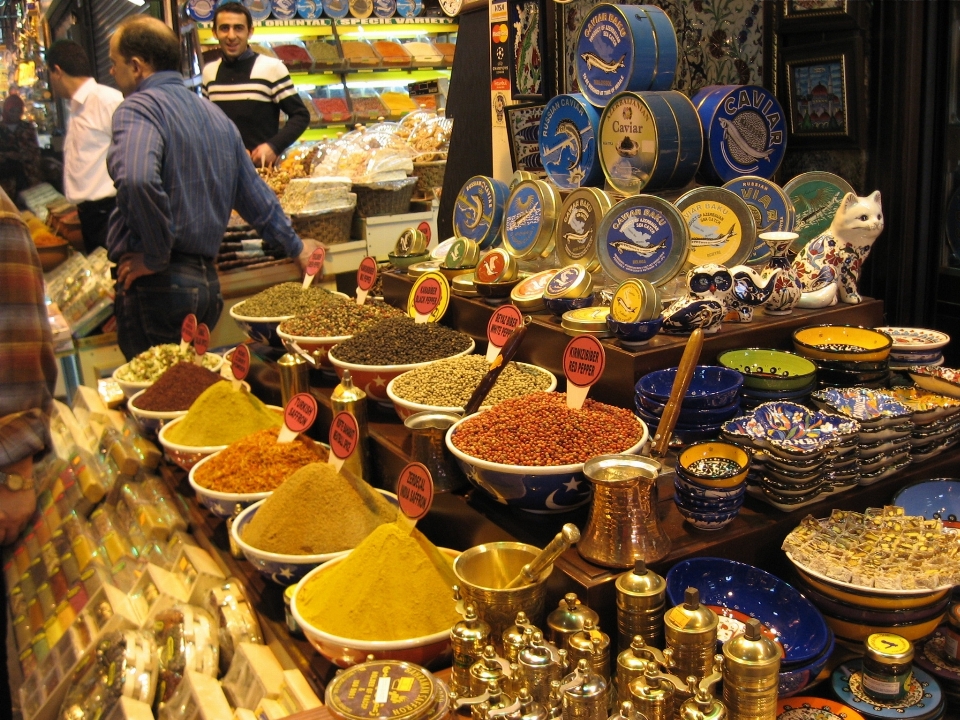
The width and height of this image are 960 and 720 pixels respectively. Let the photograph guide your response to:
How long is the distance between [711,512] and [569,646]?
0.37 metres

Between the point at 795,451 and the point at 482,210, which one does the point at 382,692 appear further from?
the point at 482,210

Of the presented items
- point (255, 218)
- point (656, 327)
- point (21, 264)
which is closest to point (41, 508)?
point (21, 264)

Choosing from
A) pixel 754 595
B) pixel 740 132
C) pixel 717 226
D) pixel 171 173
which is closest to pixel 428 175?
pixel 171 173

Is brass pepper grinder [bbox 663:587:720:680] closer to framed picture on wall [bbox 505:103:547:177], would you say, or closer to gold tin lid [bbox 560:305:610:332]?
gold tin lid [bbox 560:305:610:332]

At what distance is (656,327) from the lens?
69.8 inches

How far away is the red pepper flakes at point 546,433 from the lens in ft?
4.76

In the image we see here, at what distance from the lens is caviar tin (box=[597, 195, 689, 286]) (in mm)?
2021

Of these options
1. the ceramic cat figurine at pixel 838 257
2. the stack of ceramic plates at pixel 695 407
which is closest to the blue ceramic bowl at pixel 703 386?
the stack of ceramic plates at pixel 695 407

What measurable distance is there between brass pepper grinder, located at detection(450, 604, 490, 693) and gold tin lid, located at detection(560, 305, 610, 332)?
0.85m

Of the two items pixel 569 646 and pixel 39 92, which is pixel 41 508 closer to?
pixel 569 646

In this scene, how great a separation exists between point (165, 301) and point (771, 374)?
2583 millimetres

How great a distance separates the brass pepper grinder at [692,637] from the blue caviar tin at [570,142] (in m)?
1.66

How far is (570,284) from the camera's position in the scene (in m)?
2.10

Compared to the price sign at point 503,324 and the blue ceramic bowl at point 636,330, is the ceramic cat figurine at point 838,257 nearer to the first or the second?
the blue ceramic bowl at point 636,330
